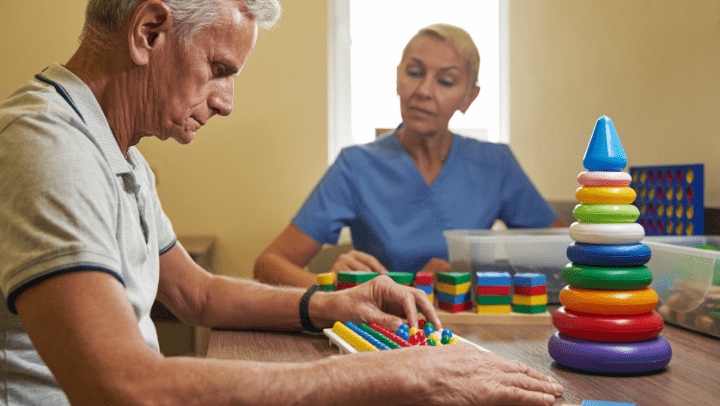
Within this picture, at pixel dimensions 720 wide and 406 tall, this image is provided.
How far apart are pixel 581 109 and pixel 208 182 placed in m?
1.71

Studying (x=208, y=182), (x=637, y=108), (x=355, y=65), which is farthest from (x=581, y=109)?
(x=208, y=182)

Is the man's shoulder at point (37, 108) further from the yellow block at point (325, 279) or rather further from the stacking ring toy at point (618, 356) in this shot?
the stacking ring toy at point (618, 356)

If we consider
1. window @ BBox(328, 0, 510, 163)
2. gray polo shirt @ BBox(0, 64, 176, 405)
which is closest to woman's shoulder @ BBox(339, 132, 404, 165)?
window @ BBox(328, 0, 510, 163)

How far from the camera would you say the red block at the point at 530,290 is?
1.15 metres

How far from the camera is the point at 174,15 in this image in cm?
78

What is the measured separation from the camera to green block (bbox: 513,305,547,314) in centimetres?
116

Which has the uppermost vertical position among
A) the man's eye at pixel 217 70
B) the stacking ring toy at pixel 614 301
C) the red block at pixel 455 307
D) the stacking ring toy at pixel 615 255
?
the man's eye at pixel 217 70

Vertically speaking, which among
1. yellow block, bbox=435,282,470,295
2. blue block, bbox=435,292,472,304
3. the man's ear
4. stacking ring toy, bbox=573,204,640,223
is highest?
the man's ear

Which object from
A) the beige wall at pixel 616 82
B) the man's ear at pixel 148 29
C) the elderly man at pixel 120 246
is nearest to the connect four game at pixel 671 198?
the beige wall at pixel 616 82

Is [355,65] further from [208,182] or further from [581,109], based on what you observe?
[581,109]

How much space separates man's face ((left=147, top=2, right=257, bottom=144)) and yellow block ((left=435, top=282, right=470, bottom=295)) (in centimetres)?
59

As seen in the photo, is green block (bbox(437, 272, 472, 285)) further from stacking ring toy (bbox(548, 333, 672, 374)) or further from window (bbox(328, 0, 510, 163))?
window (bbox(328, 0, 510, 163))

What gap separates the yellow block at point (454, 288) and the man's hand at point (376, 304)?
106mm

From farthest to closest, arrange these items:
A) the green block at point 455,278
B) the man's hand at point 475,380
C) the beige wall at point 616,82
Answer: the beige wall at point 616,82
the green block at point 455,278
the man's hand at point 475,380
